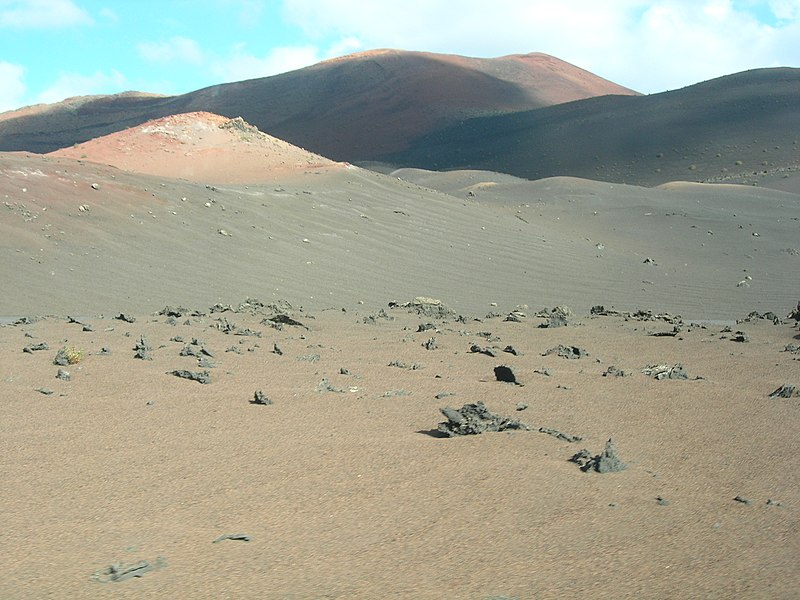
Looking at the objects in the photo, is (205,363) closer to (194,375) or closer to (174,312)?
(194,375)

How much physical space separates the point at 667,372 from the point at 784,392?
Answer: 0.88 meters

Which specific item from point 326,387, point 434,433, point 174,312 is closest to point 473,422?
point 434,433

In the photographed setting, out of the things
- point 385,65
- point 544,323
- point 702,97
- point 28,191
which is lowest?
point 544,323

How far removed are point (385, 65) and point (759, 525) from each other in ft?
271

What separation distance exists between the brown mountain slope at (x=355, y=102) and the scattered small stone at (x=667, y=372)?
5523 cm

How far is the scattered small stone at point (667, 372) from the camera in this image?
20.0 ft

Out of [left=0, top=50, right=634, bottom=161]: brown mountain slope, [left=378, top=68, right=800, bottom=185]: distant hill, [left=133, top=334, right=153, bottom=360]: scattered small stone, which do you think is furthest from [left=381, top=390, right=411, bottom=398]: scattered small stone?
[left=0, top=50, right=634, bottom=161]: brown mountain slope

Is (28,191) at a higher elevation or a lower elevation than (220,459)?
higher

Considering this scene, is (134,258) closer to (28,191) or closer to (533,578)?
(28,191)

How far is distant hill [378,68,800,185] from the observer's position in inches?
1533

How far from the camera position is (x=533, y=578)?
2.69 m

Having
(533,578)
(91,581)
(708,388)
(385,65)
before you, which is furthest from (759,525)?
(385,65)

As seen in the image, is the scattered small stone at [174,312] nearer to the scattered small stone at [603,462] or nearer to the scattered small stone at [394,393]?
the scattered small stone at [394,393]

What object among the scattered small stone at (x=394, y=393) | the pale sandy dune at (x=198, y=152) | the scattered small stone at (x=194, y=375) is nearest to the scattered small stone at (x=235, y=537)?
the scattered small stone at (x=394, y=393)
